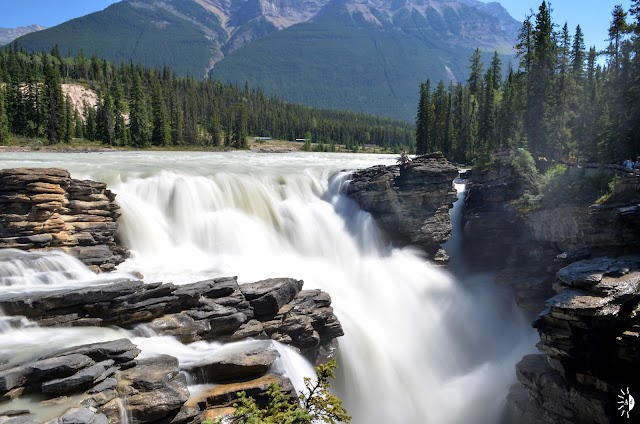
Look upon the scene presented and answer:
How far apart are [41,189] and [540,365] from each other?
23.2 meters

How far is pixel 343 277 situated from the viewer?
88.5 feet

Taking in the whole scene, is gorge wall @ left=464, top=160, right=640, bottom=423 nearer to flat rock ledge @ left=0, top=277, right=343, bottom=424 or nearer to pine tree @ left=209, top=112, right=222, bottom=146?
flat rock ledge @ left=0, top=277, right=343, bottom=424

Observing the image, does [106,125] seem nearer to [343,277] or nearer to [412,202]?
[412,202]

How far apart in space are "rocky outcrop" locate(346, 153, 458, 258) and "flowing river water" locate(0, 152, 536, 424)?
3.24 ft

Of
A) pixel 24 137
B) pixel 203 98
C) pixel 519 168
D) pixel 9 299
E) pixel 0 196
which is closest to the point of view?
pixel 9 299

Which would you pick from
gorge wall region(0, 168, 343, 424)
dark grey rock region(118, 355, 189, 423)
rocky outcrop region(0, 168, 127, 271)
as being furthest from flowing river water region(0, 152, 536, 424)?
dark grey rock region(118, 355, 189, 423)

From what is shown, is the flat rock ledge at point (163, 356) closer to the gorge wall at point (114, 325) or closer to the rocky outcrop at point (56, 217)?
the gorge wall at point (114, 325)

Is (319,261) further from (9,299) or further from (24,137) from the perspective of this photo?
(24,137)

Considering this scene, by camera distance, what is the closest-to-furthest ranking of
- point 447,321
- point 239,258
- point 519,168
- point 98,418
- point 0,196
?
point 98,418 < point 0,196 < point 239,258 < point 447,321 < point 519,168

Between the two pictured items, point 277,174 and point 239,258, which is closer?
point 239,258

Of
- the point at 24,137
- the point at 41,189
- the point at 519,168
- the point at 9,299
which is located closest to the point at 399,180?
the point at 519,168

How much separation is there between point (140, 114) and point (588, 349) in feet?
288

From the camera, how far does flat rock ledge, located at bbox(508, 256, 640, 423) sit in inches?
665

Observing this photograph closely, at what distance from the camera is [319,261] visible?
27656mm
